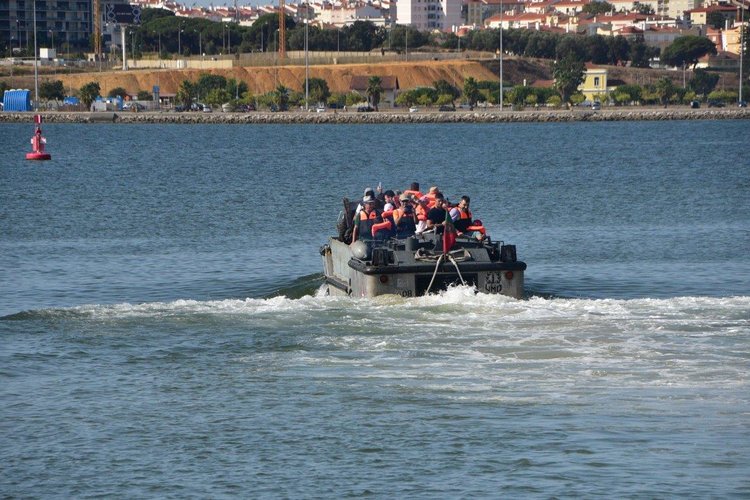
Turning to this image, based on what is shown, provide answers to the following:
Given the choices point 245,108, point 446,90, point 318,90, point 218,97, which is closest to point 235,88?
point 218,97

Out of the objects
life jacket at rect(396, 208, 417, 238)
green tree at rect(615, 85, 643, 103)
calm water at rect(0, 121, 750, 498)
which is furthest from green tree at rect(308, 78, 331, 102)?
life jacket at rect(396, 208, 417, 238)

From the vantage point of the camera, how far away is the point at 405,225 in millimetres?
28203

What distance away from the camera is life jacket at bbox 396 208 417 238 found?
92.0 ft

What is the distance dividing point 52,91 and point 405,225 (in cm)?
14956

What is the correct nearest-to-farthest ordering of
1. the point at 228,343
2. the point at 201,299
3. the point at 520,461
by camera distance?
1. the point at 520,461
2. the point at 228,343
3. the point at 201,299

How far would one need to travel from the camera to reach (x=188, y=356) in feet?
76.1

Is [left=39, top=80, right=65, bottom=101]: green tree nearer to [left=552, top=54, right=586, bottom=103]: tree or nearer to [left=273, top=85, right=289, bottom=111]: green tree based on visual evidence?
[left=273, top=85, right=289, bottom=111]: green tree

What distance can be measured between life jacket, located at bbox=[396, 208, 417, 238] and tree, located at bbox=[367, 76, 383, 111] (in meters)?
144

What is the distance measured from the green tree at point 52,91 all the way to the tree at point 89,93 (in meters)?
2.92

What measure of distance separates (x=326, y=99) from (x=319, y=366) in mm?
155666

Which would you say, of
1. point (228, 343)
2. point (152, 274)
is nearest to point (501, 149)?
point (152, 274)

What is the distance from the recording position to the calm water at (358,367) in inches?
671

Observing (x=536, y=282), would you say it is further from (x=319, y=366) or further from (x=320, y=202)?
→ (x=320, y=202)

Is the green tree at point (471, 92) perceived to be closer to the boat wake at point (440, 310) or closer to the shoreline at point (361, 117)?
the shoreline at point (361, 117)
